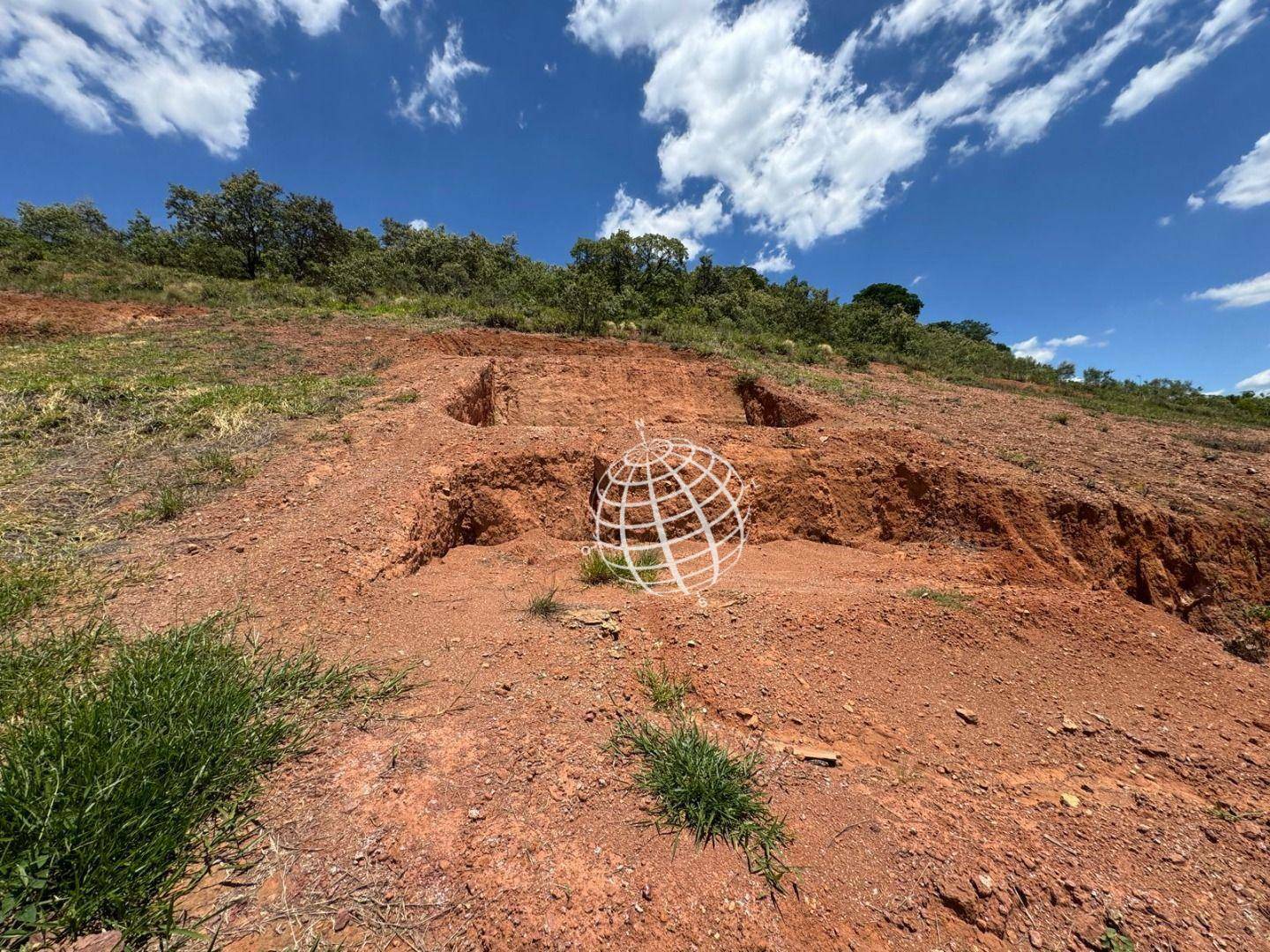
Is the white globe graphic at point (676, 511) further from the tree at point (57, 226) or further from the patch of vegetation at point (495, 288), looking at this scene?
the tree at point (57, 226)

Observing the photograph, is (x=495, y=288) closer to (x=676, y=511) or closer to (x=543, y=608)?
(x=676, y=511)

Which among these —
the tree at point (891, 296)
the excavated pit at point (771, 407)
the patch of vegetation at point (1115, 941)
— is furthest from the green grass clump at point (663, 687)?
the tree at point (891, 296)

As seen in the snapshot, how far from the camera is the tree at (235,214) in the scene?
28.8 m

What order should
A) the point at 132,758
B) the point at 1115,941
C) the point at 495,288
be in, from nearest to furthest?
the point at 132,758 → the point at 1115,941 → the point at 495,288

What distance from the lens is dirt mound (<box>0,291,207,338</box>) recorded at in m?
9.76

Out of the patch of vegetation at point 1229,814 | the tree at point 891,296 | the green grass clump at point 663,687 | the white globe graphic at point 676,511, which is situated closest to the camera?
the patch of vegetation at point 1229,814

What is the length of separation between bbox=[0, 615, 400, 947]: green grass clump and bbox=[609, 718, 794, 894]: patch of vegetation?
1651mm

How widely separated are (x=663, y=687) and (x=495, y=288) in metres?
24.1

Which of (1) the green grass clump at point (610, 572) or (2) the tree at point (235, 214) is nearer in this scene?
(1) the green grass clump at point (610, 572)

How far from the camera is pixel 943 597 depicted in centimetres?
420

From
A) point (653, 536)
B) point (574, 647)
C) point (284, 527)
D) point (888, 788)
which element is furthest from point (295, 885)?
point (653, 536)

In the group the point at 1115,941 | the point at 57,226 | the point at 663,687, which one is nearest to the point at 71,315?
the point at 663,687

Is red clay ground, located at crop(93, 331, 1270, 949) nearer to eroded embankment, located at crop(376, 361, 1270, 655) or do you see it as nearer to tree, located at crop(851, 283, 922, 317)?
eroded embankment, located at crop(376, 361, 1270, 655)

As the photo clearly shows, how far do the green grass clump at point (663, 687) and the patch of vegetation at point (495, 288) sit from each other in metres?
11.0
